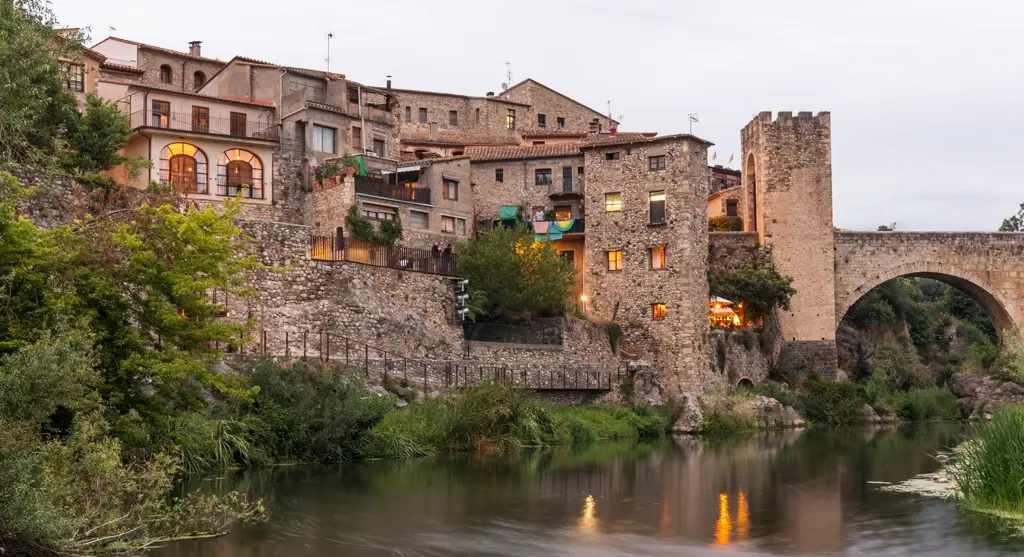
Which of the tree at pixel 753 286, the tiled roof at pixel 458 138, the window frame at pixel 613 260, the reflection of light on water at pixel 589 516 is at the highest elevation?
the tiled roof at pixel 458 138

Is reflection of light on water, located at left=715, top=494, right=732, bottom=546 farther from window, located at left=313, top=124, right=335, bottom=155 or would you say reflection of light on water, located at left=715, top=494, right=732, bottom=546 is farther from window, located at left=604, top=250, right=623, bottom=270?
window, located at left=313, top=124, right=335, bottom=155

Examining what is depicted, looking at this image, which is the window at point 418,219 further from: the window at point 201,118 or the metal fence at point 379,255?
the window at point 201,118

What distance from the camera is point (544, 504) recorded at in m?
22.1

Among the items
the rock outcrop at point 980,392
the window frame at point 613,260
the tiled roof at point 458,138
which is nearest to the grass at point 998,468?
the window frame at point 613,260

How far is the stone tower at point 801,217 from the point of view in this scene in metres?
52.0

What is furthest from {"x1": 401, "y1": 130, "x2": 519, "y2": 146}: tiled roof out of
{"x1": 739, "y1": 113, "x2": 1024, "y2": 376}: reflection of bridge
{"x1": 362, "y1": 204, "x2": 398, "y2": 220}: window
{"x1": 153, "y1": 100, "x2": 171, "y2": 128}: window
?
{"x1": 153, "y1": 100, "x2": 171, "y2": 128}: window

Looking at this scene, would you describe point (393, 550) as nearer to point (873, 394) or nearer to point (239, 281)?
point (239, 281)

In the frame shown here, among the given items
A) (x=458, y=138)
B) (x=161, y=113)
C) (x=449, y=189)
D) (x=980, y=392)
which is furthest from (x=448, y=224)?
(x=980, y=392)

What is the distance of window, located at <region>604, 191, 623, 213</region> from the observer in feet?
157

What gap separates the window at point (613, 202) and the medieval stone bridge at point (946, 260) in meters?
12.5

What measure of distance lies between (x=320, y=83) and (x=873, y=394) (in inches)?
1106

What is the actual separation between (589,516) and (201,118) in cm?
2936

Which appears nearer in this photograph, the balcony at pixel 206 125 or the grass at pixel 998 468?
the grass at pixel 998 468

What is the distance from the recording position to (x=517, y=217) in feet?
170
